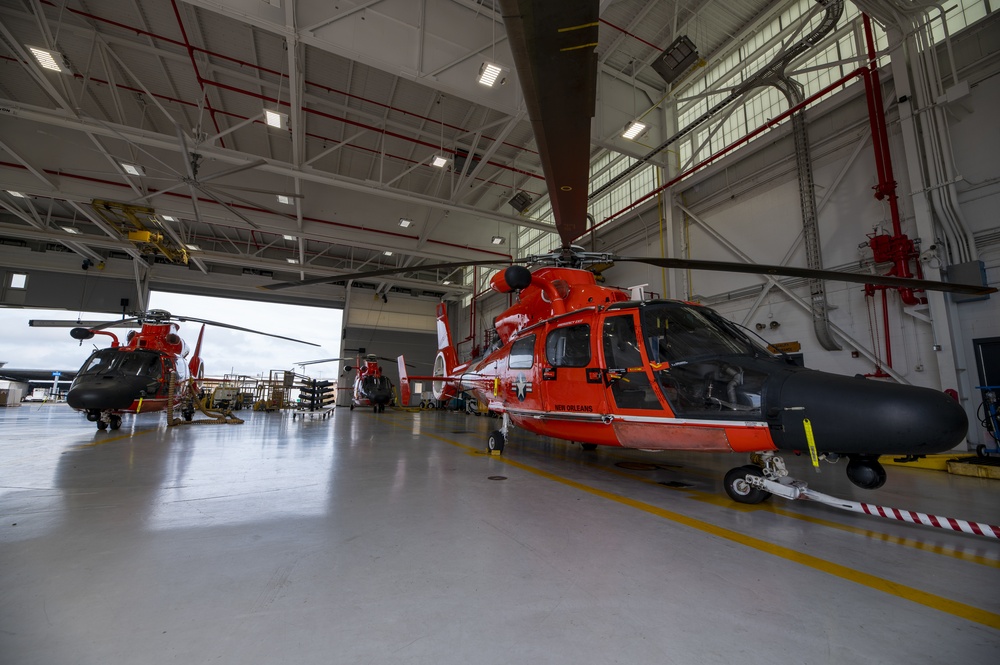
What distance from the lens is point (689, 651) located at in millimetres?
1488

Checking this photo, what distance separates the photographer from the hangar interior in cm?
176

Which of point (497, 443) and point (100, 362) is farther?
point (100, 362)

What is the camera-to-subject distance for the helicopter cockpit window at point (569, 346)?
193 inches

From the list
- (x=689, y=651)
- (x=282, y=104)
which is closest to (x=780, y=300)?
(x=689, y=651)

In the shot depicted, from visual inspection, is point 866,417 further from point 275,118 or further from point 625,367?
point 275,118

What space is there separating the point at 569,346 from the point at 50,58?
12.8 m

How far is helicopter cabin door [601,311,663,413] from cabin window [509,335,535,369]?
1479 mm

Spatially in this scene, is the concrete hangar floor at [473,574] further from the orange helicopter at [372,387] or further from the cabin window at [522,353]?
the orange helicopter at [372,387]

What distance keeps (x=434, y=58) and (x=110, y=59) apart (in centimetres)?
942

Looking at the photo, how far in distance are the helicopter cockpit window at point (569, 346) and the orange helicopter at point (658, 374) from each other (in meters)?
0.02

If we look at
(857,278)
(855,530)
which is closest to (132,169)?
(857,278)

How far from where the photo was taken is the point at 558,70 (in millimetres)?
2416

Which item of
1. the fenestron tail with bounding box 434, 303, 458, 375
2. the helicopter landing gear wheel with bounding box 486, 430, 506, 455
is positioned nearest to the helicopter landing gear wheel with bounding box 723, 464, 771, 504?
the helicopter landing gear wheel with bounding box 486, 430, 506, 455

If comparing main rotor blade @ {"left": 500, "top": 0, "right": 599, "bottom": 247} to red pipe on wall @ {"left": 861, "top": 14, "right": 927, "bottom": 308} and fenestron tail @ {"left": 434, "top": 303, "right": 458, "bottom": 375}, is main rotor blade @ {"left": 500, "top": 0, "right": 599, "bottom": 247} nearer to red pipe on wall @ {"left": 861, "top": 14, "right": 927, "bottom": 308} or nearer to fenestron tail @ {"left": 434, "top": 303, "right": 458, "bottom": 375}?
red pipe on wall @ {"left": 861, "top": 14, "right": 927, "bottom": 308}
